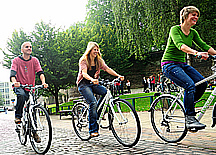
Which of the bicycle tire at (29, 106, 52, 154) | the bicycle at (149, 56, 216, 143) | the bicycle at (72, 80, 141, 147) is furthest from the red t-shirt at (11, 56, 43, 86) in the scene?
the bicycle at (149, 56, 216, 143)

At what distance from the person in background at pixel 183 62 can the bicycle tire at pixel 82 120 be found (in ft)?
6.87

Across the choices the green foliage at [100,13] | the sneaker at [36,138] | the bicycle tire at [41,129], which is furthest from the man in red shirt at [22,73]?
the green foliage at [100,13]

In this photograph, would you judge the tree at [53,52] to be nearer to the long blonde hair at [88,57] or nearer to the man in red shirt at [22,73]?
the man in red shirt at [22,73]

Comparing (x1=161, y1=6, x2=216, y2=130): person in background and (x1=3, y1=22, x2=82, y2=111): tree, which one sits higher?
(x1=3, y1=22, x2=82, y2=111): tree

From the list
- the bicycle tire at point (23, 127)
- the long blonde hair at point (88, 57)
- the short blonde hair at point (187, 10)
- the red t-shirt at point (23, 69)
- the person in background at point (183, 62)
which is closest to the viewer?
the person in background at point (183, 62)

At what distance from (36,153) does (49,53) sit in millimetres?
17736

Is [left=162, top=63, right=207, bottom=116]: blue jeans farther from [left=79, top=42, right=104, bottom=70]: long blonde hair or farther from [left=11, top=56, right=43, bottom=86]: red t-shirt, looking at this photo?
[left=11, top=56, right=43, bottom=86]: red t-shirt

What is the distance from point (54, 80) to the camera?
2169cm

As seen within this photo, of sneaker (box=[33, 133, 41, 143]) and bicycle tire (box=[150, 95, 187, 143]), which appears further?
sneaker (box=[33, 133, 41, 143])

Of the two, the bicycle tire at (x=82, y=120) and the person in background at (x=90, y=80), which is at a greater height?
the person in background at (x=90, y=80)

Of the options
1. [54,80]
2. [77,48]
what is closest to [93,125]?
[54,80]

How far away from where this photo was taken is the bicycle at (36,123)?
4.50 meters

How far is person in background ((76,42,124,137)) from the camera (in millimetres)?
5074

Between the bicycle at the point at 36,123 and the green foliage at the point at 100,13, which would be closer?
the bicycle at the point at 36,123
